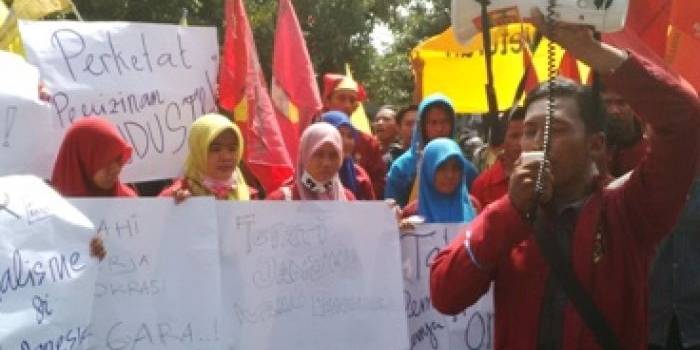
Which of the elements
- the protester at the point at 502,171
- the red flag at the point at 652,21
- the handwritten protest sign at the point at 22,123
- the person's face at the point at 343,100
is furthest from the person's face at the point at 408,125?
the handwritten protest sign at the point at 22,123

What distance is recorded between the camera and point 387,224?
389 centimetres

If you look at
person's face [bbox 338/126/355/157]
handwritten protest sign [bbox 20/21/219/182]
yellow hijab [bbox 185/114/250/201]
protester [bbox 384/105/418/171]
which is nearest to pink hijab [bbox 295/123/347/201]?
yellow hijab [bbox 185/114/250/201]

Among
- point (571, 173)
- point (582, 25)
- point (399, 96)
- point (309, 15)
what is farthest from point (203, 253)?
point (399, 96)

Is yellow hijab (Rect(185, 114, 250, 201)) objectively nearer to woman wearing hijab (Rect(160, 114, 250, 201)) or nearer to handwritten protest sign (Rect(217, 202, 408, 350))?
woman wearing hijab (Rect(160, 114, 250, 201))

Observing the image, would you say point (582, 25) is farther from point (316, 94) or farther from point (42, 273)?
point (316, 94)

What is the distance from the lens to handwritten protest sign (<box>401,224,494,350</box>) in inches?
155

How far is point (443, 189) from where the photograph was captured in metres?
4.27

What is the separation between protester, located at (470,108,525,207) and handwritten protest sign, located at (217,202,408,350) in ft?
2.80

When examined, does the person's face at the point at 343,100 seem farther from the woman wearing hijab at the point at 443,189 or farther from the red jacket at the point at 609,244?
the red jacket at the point at 609,244

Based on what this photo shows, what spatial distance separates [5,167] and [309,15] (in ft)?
46.8

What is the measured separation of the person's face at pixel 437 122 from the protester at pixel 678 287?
1791mm

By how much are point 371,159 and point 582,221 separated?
3898 mm

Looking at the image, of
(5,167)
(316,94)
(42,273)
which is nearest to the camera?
(42,273)

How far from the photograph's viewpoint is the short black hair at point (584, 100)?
2.39 meters
